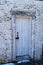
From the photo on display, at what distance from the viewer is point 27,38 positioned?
9.67m

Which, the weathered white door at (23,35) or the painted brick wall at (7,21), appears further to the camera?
the weathered white door at (23,35)

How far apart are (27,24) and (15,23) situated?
694 millimetres

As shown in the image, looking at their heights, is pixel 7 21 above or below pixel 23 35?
above

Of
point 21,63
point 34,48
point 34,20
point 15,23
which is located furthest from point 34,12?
point 21,63

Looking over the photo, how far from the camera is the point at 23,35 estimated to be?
9.59 metres

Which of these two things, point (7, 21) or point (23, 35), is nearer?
point (7, 21)

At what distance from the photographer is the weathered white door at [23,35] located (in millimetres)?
9484

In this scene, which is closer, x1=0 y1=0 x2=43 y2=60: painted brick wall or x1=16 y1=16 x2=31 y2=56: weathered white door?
x1=0 y1=0 x2=43 y2=60: painted brick wall

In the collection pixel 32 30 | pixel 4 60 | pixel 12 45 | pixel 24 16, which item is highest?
pixel 24 16

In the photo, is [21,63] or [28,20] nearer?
[21,63]

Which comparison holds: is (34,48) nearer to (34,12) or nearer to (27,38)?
(27,38)

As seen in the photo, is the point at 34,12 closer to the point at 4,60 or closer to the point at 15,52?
the point at 15,52

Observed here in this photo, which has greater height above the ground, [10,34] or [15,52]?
[10,34]

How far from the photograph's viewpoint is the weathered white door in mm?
9484
